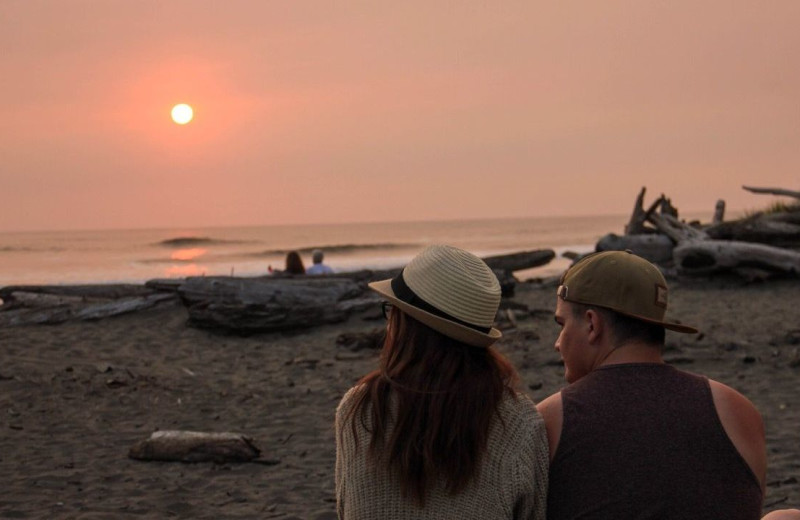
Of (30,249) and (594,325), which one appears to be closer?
(594,325)

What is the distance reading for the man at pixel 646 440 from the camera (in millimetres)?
2553

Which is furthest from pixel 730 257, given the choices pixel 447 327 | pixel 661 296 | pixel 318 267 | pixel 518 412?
pixel 447 327

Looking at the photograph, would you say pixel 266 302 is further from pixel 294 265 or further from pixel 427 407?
pixel 427 407

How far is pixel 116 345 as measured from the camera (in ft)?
40.3

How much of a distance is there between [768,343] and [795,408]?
2959 mm

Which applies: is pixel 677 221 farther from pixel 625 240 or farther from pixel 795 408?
pixel 795 408

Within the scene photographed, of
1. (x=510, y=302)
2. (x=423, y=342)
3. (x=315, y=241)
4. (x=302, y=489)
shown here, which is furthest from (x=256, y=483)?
(x=315, y=241)

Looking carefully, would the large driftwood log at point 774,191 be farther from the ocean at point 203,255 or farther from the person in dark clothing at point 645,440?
the person in dark clothing at point 645,440

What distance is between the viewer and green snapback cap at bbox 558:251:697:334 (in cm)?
272

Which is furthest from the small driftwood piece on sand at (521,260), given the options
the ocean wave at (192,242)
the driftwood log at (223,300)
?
the ocean wave at (192,242)

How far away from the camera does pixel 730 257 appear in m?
16.6

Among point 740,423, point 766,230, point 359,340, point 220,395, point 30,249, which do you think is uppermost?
point 740,423

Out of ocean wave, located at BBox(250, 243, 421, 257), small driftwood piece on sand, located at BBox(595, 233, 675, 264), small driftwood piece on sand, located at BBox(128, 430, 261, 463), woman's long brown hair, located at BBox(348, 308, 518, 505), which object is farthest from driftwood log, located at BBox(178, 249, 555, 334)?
ocean wave, located at BBox(250, 243, 421, 257)

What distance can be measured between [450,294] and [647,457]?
71 cm
